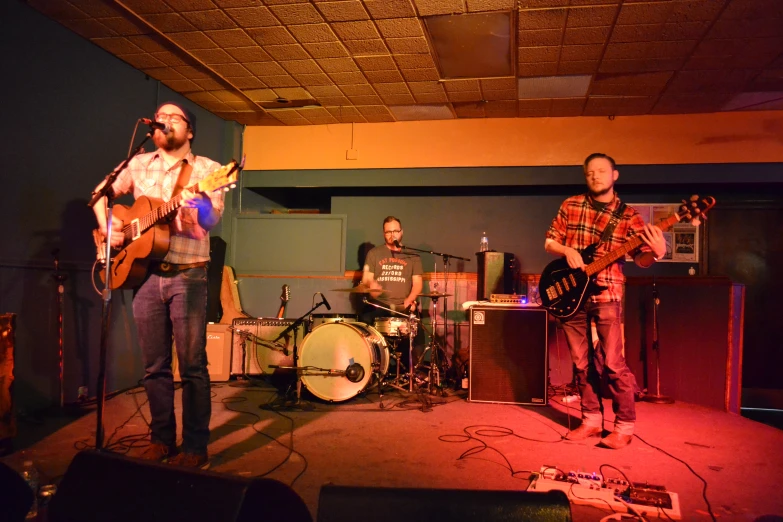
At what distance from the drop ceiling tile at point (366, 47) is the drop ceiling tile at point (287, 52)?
20.3 inches

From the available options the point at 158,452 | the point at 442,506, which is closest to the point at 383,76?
the point at 158,452

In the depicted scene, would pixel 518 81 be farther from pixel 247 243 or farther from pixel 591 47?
pixel 247 243

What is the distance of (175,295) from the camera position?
3117 millimetres

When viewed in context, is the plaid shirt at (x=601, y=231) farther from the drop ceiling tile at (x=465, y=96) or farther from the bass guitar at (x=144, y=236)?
the drop ceiling tile at (x=465, y=96)

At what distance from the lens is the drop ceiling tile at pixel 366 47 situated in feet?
17.3

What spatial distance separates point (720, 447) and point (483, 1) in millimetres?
4068

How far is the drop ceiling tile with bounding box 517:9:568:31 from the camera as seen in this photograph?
4.62 meters

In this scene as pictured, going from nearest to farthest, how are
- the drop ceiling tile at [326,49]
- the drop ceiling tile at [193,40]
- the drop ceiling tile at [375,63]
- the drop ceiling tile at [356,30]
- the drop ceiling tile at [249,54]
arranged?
the drop ceiling tile at [356,30], the drop ceiling tile at [193,40], the drop ceiling tile at [326,49], the drop ceiling tile at [249,54], the drop ceiling tile at [375,63]

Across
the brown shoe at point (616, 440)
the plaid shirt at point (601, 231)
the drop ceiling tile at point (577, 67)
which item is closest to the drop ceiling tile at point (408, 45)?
the drop ceiling tile at point (577, 67)

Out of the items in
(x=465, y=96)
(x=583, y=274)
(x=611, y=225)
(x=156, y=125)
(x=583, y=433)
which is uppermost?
(x=465, y=96)

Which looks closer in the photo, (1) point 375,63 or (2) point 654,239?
(2) point 654,239

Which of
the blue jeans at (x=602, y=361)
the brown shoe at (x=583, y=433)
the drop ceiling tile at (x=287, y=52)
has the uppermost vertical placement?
the drop ceiling tile at (x=287, y=52)

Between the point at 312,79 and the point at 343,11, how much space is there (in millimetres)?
1631

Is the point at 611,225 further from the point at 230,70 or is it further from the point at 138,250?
the point at 230,70
